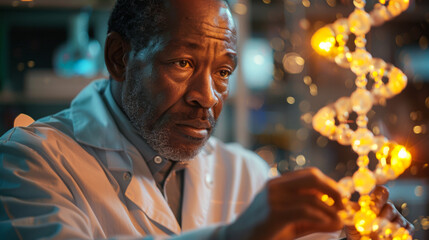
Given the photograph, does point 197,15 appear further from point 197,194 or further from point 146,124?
point 197,194

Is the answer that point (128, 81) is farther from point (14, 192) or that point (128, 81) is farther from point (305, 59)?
point (305, 59)

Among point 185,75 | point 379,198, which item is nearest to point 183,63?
point 185,75

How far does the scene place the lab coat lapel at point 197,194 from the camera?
75 cm

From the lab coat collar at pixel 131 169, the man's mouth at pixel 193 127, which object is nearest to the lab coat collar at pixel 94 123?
the lab coat collar at pixel 131 169

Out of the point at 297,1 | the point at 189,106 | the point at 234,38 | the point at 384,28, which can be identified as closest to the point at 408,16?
the point at 384,28

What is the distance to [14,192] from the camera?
57 centimetres

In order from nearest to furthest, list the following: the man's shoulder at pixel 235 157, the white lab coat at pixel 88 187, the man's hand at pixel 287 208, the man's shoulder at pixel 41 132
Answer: the man's hand at pixel 287 208
the white lab coat at pixel 88 187
the man's shoulder at pixel 41 132
the man's shoulder at pixel 235 157

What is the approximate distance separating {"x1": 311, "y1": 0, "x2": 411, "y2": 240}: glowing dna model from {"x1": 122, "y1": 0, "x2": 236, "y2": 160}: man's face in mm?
169

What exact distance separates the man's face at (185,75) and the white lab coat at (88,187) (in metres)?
0.08

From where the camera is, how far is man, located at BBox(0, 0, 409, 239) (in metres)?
0.58

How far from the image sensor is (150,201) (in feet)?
2.32

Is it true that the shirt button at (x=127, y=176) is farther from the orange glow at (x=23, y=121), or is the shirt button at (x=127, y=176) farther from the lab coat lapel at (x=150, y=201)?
the orange glow at (x=23, y=121)

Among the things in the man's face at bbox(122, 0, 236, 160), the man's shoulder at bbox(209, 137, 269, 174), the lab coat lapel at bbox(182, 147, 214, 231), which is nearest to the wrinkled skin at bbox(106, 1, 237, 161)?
the man's face at bbox(122, 0, 236, 160)

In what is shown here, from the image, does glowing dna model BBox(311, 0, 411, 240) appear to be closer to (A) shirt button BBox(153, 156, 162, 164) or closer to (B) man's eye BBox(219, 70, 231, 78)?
(B) man's eye BBox(219, 70, 231, 78)
